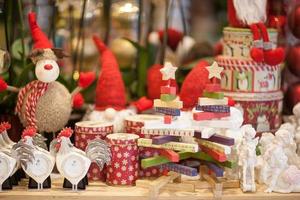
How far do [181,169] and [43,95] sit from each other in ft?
0.92

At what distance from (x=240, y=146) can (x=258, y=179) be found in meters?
0.08

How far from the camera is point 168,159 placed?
1054mm

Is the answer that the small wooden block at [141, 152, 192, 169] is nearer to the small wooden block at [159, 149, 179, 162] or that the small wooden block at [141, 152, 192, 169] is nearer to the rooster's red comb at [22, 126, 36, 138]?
the small wooden block at [159, 149, 179, 162]

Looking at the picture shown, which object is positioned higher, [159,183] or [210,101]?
[210,101]

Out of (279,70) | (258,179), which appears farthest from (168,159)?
(279,70)

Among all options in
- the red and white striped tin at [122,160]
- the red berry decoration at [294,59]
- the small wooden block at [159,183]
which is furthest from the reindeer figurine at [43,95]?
the red berry decoration at [294,59]

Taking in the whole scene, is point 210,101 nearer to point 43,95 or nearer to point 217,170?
point 217,170

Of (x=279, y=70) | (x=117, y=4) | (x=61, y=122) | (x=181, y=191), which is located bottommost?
(x=181, y=191)

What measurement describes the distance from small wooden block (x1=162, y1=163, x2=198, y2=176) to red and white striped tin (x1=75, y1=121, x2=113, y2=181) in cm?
12

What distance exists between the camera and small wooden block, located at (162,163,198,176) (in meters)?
1.04

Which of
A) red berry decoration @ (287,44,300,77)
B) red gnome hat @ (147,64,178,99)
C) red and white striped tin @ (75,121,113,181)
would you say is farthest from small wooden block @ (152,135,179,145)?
red berry decoration @ (287,44,300,77)

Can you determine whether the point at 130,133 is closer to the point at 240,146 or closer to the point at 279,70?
the point at 240,146

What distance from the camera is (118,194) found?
1.04 m

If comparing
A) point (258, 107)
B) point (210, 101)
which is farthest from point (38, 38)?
point (258, 107)
